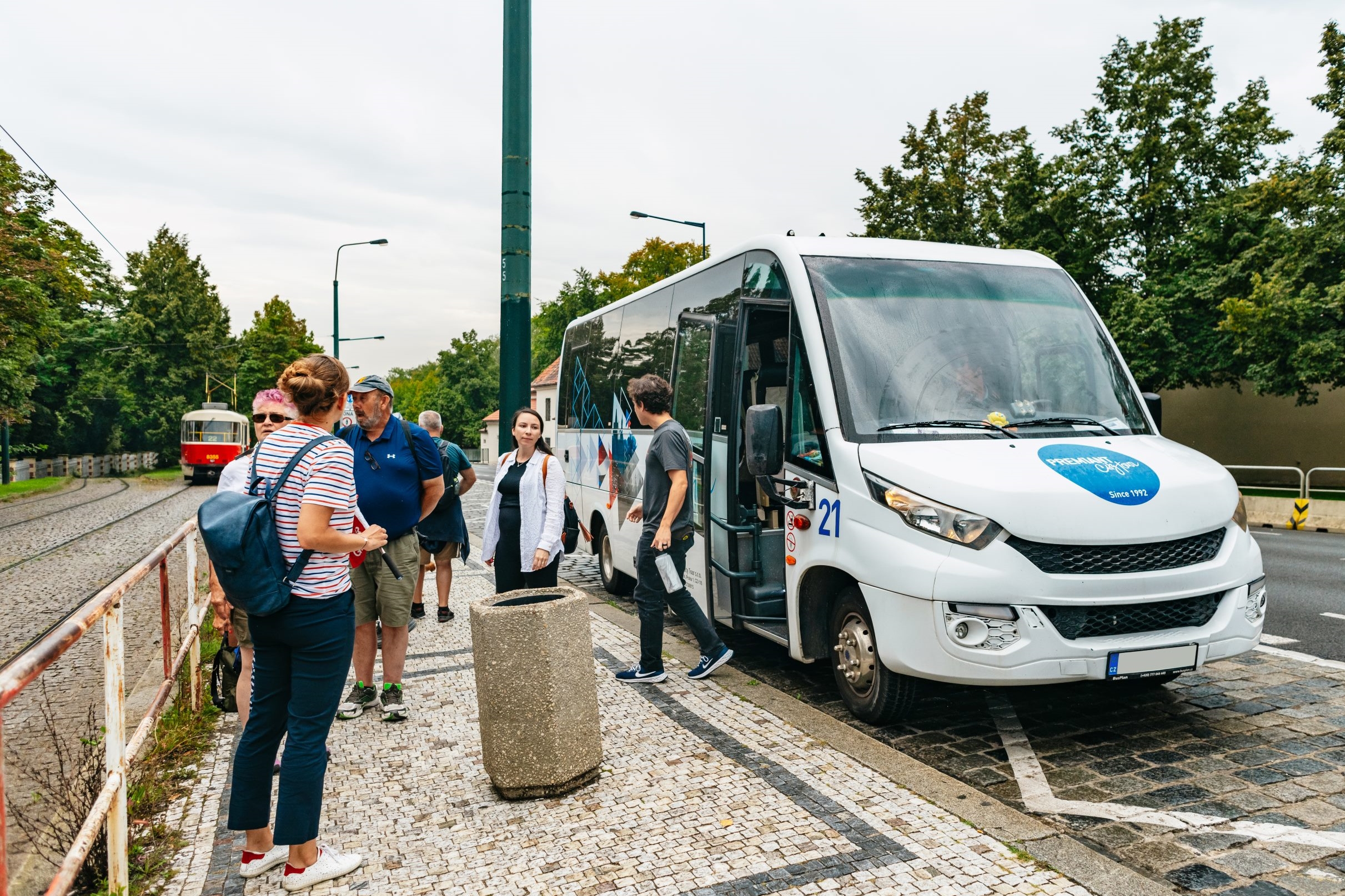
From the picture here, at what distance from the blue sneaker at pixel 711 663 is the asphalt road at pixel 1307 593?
4.23 meters

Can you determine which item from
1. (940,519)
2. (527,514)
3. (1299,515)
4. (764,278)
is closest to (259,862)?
(527,514)

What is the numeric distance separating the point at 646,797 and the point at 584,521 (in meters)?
6.51

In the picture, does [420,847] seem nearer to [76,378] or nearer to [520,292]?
[520,292]

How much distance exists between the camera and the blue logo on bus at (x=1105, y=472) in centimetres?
452

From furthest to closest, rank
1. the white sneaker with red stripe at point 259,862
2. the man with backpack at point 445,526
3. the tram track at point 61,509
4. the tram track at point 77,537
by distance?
the tram track at point 61,509 → the tram track at point 77,537 → the man with backpack at point 445,526 → the white sneaker with red stripe at point 259,862

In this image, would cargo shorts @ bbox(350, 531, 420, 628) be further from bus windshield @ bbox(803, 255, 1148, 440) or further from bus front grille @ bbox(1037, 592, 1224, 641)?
bus front grille @ bbox(1037, 592, 1224, 641)

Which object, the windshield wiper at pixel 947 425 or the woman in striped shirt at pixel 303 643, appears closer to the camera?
the woman in striped shirt at pixel 303 643

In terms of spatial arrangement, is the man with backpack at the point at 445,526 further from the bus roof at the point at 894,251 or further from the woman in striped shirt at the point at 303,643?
the woman in striped shirt at the point at 303,643

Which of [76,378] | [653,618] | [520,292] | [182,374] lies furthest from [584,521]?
[182,374]

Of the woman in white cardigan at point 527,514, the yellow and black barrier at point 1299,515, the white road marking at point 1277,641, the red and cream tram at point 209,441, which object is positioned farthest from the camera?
the red and cream tram at point 209,441

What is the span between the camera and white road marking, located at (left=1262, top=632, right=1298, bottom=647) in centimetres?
708

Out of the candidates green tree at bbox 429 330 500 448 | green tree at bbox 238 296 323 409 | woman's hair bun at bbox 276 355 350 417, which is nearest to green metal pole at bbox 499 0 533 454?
woman's hair bun at bbox 276 355 350 417

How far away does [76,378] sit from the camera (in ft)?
163

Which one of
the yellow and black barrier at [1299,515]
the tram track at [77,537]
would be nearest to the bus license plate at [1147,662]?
the tram track at [77,537]
